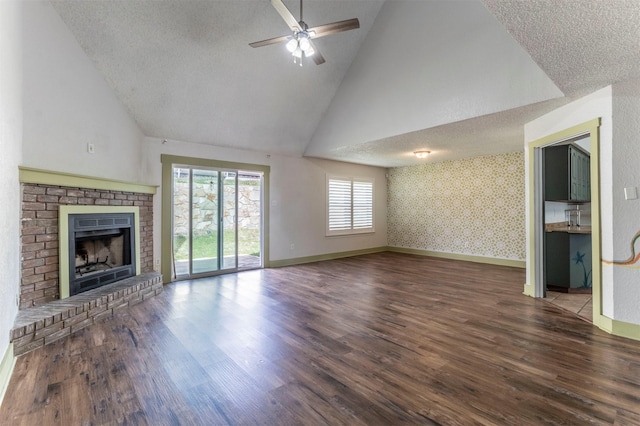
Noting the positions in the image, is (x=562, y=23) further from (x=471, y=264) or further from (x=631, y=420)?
(x=471, y=264)

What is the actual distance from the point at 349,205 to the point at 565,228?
4.43 metres

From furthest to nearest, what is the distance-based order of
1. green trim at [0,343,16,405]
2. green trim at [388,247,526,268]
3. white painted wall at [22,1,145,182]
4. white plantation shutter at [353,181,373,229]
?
1. white plantation shutter at [353,181,373,229]
2. green trim at [388,247,526,268]
3. white painted wall at [22,1,145,182]
4. green trim at [0,343,16,405]

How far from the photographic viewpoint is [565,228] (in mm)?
4238

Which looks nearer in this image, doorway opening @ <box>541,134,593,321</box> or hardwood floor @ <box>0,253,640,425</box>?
hardwood floor @ <box>0,253,640,425</box>

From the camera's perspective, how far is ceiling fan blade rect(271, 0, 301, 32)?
2.69 m

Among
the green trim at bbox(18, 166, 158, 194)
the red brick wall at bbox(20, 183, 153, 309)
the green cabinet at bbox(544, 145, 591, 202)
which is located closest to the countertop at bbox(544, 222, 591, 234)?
the green cabinet at bbox(544, 145, 591, 202)

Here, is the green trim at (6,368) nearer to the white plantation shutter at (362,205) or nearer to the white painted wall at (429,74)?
the white painted wall at (429,74)

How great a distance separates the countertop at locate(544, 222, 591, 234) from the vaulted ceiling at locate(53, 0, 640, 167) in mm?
1518

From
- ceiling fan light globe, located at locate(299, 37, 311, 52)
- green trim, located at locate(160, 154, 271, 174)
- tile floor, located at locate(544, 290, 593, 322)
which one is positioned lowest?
tile floor, located at locate(544, 290, 593, 322)

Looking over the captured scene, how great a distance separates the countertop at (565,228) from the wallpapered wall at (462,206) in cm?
138

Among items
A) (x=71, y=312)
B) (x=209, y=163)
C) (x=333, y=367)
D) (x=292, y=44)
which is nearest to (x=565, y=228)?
(x=333, y=367)

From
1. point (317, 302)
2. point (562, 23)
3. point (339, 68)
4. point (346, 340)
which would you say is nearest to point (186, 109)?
point (339, 68)

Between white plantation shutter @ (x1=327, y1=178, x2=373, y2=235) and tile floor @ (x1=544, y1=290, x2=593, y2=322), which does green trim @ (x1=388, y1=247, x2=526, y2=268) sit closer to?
white plantation shutter @ (x1=327, y1=178, x2=373, y2=235)

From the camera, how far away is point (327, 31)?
9.93 feet
